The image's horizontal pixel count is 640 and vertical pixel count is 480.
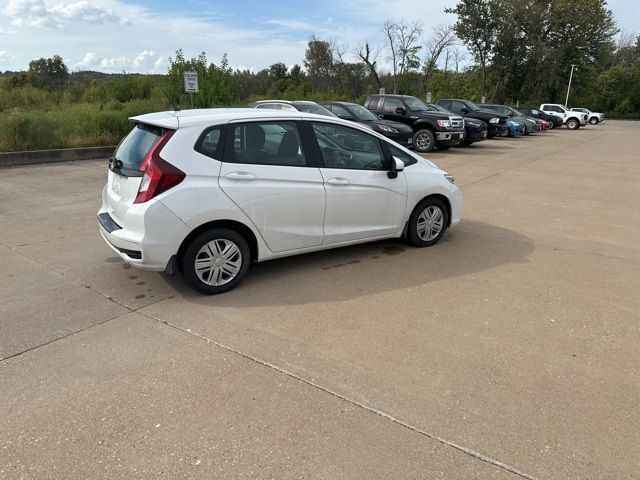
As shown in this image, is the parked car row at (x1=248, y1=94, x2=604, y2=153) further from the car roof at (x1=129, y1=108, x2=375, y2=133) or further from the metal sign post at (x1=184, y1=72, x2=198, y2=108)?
the car roof at (x1=129, y1=108, x2=375, y2=133)

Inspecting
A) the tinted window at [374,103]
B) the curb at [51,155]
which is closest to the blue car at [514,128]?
the tinted window at [374,103]

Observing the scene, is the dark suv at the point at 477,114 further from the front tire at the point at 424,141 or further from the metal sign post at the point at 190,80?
the metal sign post at the point at 190,80

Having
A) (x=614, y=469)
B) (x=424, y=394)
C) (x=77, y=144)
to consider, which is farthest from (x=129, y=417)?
(x=77, y=144)

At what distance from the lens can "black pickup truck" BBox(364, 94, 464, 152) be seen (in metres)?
16.3

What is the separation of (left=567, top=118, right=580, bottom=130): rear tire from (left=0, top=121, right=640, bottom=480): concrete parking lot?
36275 millimetres

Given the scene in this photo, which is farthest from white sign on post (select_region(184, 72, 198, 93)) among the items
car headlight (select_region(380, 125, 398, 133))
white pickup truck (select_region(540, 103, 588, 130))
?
white pickup truck (select_region(540, 103, 588, 130))

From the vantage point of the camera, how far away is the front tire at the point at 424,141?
54.3ft

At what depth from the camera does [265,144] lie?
459 centimetres

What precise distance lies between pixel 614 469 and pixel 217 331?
270 centimetres

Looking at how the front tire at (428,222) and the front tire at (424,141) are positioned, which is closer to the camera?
the front tire at (428,222)

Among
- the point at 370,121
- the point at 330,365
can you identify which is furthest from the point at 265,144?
the point at 370,121

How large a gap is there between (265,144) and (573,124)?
129 ft

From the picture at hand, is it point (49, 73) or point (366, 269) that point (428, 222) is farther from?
point (49, 73)

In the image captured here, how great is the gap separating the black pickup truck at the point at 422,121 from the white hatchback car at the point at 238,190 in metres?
11.7
